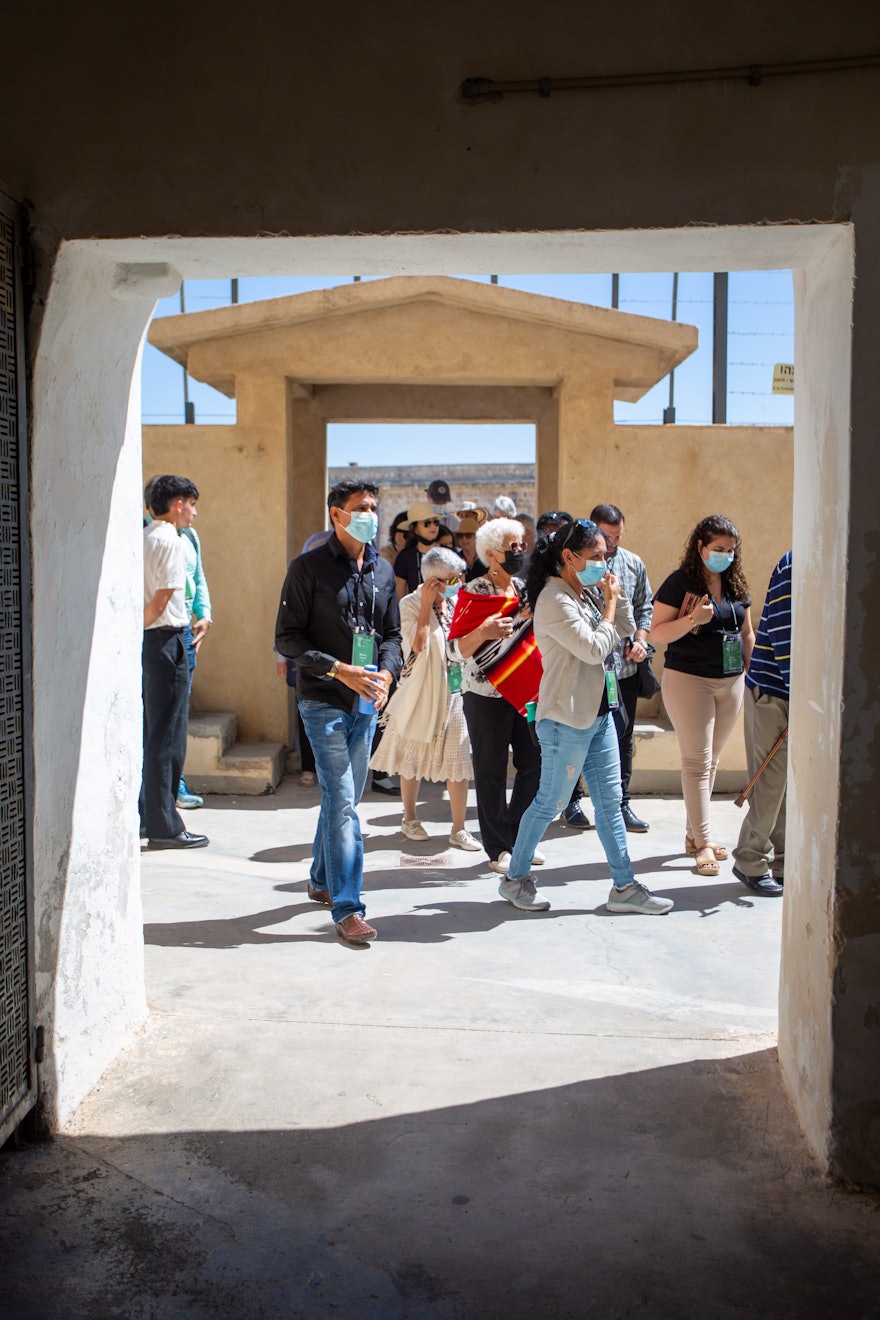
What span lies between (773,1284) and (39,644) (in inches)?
96.2

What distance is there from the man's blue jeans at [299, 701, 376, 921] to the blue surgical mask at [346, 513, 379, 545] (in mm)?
771

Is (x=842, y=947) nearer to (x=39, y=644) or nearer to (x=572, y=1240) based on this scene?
(x=572, y=1240)

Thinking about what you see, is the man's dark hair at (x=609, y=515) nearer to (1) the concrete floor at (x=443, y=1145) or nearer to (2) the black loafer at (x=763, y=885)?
(2) the black loafer at (x=763, y=885)

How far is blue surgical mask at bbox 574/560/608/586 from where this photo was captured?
17.4 ft

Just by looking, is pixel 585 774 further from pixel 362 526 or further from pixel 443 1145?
pixel 443 1145

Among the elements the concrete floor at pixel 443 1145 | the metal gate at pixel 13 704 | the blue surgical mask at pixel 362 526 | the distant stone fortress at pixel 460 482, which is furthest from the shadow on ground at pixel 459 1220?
the distant stone fortress at pixel 460 482

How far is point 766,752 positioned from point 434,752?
1839 millimetres

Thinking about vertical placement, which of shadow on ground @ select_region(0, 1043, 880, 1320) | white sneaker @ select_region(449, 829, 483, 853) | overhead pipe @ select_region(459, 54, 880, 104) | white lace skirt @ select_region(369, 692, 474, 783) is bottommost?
shadow on ground @ select_region(0, 1043, 880, 1320)

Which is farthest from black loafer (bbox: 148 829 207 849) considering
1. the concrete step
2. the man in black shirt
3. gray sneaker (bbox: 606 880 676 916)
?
gray sneaker (bbox: 606 880 676 916)

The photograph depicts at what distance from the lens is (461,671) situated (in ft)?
21.0

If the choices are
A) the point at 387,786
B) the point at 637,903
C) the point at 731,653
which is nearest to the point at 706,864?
the point at 637,903

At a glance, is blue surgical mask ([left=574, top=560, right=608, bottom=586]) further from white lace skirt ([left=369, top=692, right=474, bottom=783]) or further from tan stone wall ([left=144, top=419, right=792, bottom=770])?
tan stone wall ([left=144, top=419, right=792, bottom=770])

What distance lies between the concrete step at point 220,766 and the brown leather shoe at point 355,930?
320 centimetres

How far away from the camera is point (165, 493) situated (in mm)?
6691
